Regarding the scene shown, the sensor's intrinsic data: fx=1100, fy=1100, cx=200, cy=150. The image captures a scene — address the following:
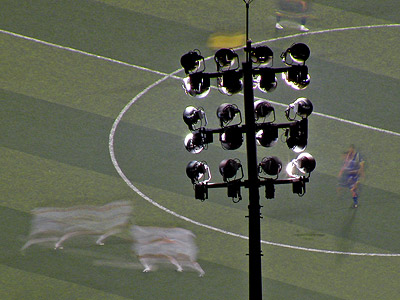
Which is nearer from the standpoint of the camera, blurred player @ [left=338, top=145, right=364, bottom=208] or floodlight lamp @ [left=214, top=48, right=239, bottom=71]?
floodlight lamp @ [left=214, top=48, right=239, bottom=71]

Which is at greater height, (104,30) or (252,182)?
(252,182)

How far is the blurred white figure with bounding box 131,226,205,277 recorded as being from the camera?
73.2 feet

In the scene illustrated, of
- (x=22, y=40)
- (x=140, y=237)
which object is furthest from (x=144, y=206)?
(x=22, y=40)

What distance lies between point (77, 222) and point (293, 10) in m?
8.96

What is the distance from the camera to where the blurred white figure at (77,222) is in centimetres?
2292

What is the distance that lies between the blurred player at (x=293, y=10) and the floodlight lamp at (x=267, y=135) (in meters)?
12.3

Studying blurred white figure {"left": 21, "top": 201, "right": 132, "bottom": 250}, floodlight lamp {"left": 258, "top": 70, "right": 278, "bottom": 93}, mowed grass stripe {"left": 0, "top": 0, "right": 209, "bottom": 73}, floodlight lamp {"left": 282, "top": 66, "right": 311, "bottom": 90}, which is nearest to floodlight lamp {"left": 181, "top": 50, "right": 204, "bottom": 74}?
floodlight lamp {"left": 258, "top": 70, "right": 278, "bottom": 93}

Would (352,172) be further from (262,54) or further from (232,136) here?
(232,136)

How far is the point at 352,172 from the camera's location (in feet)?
79.1

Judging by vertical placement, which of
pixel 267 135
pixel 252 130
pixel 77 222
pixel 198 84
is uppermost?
pixel 198 84

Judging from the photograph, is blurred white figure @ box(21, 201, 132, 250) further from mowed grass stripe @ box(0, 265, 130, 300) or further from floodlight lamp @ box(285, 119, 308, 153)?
floodlight lamp @ box(285, 119, 308, 153)

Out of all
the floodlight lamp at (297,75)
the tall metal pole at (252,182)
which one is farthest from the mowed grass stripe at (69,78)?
the tall metal pole at (252,182)

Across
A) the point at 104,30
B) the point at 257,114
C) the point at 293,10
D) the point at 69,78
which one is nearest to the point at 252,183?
the point at 257,114

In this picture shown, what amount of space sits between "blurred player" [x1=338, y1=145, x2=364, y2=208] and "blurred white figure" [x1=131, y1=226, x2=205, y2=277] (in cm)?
369
